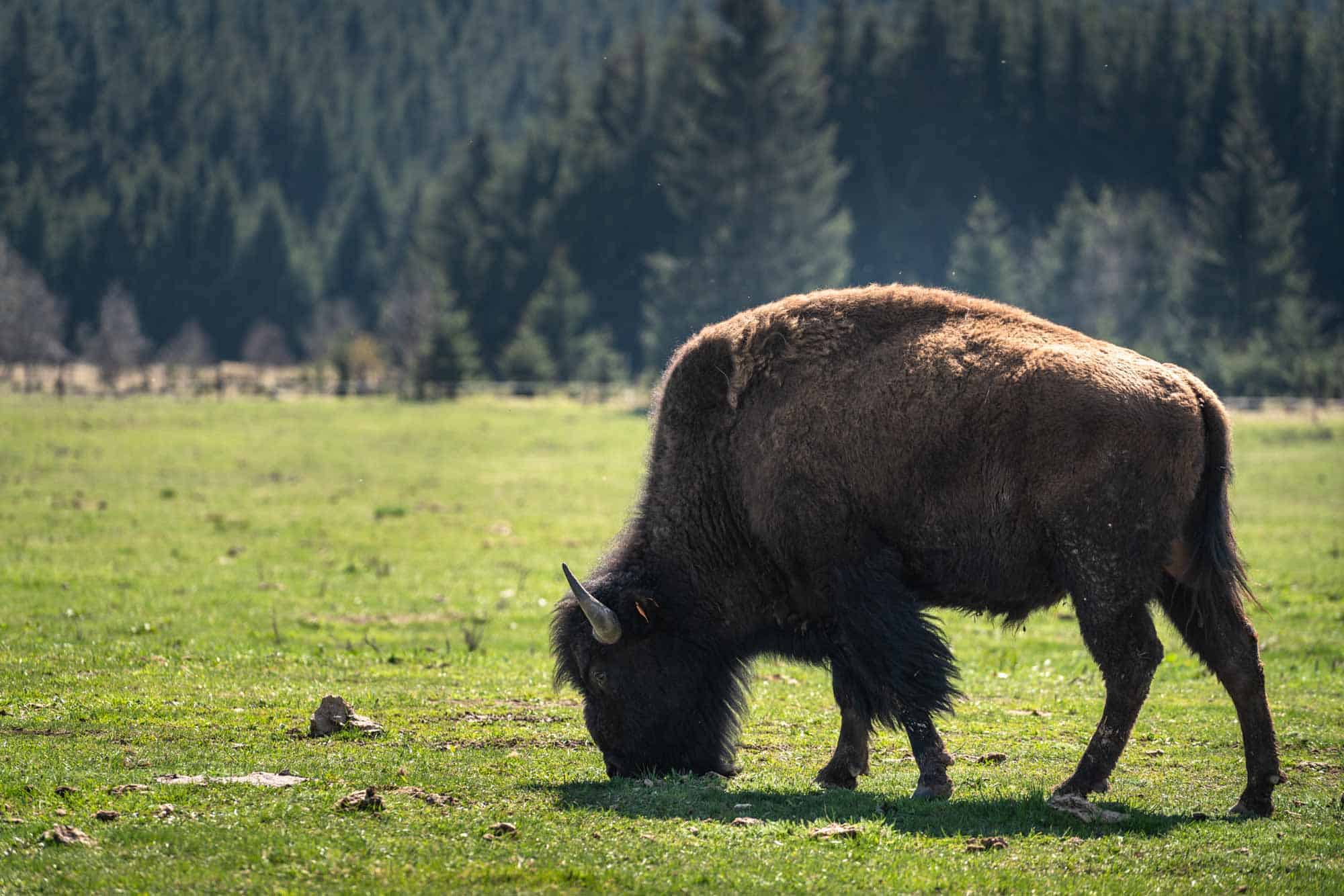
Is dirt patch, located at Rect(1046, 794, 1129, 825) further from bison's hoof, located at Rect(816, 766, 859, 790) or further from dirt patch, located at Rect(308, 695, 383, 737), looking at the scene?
dirt patch, located at Rect(308, 695, 383, 737)

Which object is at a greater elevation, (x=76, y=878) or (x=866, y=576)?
(x=866, y=576)

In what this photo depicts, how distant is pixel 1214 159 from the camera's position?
98688 millimetres

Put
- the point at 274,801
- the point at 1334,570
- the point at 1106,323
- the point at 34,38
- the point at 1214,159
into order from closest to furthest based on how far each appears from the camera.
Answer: the point at 274,801, the point at 1334,570, the point at 1106,323, the point at 1214,159, the point at 34,38

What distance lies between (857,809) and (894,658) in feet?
3.50

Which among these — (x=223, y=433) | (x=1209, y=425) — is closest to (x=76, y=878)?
(x=1209, y=425)

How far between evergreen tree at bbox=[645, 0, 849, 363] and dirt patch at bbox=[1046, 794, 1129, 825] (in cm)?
7251

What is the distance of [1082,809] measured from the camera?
855cm

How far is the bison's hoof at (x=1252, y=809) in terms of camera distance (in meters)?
8.73

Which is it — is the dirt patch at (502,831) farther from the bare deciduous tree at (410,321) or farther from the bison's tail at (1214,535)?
the bare deciduous tree at (410,321)

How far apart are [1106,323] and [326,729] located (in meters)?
72.3

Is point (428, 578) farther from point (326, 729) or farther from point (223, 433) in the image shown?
point (223, 433)

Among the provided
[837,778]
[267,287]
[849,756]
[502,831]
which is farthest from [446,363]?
[267,287]

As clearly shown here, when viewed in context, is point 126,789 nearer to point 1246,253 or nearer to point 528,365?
point 528,365

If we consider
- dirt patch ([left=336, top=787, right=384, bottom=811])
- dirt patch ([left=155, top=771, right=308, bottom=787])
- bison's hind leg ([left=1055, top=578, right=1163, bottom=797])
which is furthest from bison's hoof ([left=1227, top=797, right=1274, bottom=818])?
dirt patch ([left=155, top=771, right=308, bottom=787])
